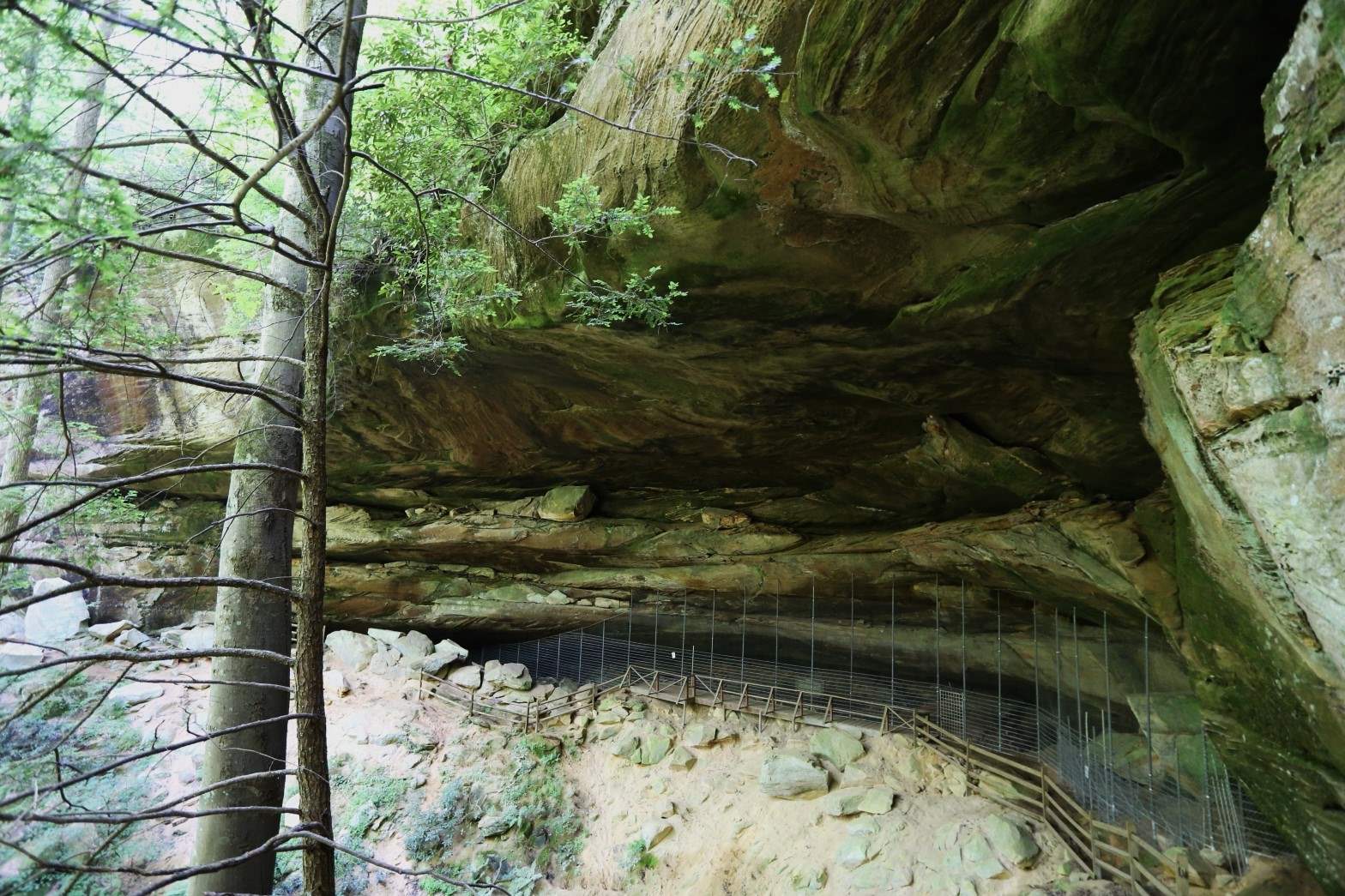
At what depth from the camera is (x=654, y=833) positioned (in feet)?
26.1

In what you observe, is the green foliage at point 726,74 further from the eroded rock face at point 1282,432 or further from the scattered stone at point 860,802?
the scattered stone at point 860,802

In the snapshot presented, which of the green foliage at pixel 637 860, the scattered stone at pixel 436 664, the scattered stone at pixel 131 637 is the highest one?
the scattered stone at pixel 131 637

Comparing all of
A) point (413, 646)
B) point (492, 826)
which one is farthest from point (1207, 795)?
point (413, 646)

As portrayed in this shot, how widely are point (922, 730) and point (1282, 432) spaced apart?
22.9 ft

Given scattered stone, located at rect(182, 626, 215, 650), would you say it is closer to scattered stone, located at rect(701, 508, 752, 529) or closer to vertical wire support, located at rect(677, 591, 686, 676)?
vertical wire support, located at rect(677, 591, 686, 676)

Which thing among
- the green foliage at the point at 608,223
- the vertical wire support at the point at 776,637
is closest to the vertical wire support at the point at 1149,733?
the vertical wire support at the point at 776,637

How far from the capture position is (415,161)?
439 cm

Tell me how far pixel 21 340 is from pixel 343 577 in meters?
11.3

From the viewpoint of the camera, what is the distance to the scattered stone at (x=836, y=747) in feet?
26.6

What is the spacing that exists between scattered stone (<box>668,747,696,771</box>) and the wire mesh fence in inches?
51.7

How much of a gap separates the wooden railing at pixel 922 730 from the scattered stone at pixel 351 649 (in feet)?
3.81

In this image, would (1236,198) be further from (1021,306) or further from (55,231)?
(55,231)

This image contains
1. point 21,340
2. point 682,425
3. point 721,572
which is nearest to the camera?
point 21,340

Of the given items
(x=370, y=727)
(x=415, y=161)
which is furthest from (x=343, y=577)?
(x=415, y=161)
